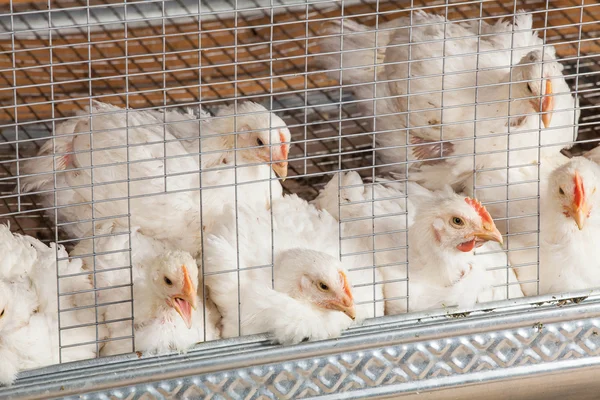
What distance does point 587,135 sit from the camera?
8.82 feet

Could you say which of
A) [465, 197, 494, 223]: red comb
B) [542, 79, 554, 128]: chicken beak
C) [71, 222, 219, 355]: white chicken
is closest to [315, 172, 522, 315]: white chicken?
[465, 197, 494, 223]: red comb

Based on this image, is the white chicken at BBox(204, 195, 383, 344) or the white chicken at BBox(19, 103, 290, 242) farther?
the white chicken at BBox(19, 103, 290, 242)

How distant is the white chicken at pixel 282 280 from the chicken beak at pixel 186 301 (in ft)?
0.34

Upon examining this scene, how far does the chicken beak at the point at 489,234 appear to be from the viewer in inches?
72.4

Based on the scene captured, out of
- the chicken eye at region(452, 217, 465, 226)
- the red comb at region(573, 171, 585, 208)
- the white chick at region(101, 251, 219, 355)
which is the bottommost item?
the white chick at region(101, 251, 219, 355)

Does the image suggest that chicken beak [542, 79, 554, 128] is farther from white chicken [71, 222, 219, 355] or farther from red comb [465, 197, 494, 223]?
white chicken [71, 222, 219, 355]

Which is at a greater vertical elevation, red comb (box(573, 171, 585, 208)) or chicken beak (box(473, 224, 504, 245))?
red comb (box(573, 171, 585, 208))

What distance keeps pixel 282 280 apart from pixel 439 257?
365 mm

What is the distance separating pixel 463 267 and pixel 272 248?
17.2 inches

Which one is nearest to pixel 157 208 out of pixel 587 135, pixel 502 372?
pixel 502 372

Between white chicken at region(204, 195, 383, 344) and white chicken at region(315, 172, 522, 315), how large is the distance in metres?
0.06

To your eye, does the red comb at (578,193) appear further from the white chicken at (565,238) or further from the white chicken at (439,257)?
the white chicken at (439,257)

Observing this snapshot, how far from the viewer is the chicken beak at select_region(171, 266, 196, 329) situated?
5.59 ft

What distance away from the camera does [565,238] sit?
2.00m
